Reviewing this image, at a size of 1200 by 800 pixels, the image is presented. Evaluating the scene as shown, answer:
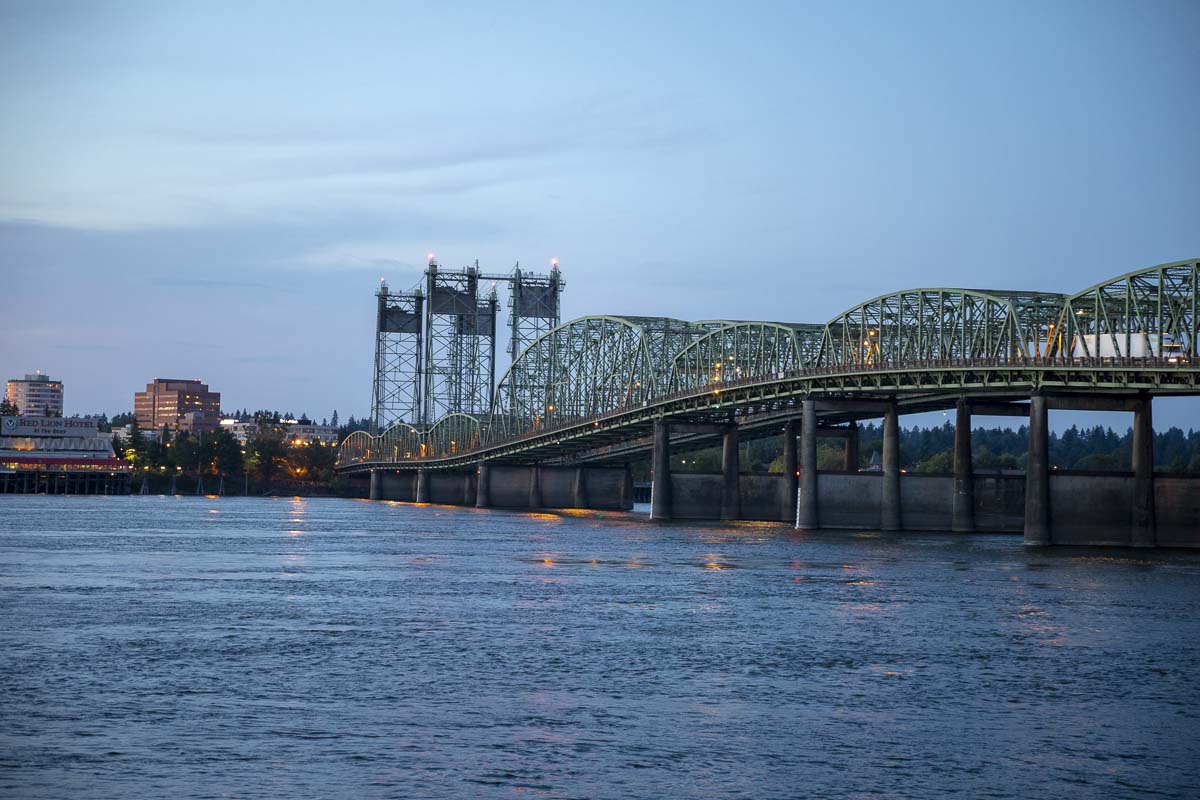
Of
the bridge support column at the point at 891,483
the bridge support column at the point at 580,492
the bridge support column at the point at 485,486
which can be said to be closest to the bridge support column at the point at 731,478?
the bridge support column at the point at 891,483

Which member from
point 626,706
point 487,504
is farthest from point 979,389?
point 487,504

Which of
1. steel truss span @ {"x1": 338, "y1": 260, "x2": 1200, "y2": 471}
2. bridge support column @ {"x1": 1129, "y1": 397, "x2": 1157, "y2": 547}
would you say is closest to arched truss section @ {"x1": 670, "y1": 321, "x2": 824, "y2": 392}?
steel truss span @ {"x1": 338, "y1": 260, "x2": 1200, "y2": 471}

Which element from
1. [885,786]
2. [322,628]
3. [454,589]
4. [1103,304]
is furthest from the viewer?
[1103,304]

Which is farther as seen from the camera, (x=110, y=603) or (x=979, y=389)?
(x=979, y=389)

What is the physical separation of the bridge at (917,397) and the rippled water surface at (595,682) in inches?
729

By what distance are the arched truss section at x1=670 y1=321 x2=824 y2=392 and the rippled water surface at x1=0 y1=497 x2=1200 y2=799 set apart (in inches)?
2689

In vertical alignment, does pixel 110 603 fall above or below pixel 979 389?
below

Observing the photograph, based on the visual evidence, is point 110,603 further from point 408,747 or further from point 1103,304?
point 1103,304

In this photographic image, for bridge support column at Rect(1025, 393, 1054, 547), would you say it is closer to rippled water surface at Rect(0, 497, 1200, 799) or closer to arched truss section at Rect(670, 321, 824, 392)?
rippled water surface at Rect(0, 497, 1200, 799)

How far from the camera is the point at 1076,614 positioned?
5125cm

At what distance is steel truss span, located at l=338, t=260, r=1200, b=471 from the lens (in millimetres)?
88062

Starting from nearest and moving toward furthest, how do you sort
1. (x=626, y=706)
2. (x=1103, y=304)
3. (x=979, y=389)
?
1. (x=626, y=706)
2. (x=1103, y=304)
3. (x=979, y=389)

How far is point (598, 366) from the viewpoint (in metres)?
180

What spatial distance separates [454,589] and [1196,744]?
3565 centimetres
